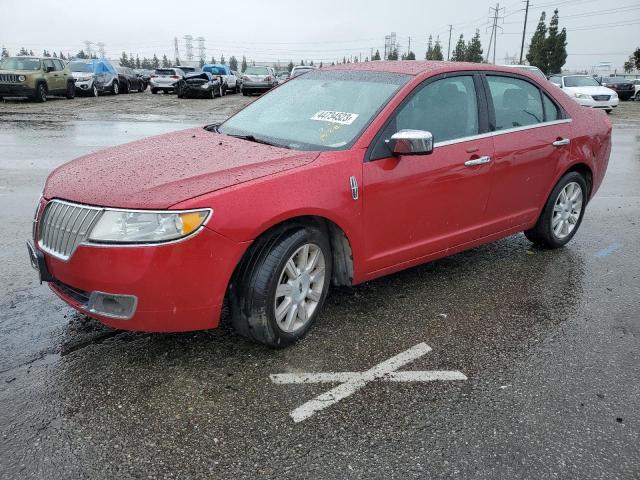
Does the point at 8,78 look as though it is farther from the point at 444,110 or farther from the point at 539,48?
→ the point at 539,48

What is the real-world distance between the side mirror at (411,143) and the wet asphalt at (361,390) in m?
1.12

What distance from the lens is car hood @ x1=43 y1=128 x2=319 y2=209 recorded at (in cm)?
291

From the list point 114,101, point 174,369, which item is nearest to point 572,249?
point 174,369

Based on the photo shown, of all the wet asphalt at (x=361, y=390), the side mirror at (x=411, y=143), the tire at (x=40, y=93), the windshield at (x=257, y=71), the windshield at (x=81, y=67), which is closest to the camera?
the wet asphalt at (x=361, y=390)

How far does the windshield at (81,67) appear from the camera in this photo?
27.7 m

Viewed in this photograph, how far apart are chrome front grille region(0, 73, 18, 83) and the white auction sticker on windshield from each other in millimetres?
20903

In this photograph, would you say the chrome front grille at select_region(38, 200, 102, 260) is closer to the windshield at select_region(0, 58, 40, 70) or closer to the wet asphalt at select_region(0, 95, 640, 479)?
the wet asphalt at select_region(0, 95, 640, 479)

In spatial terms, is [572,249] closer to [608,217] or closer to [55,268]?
[608,217]

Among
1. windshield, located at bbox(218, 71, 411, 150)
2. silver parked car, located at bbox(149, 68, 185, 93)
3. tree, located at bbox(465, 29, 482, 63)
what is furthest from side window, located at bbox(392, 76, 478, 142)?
tree, located at bbox(465, 29, 482, 63)

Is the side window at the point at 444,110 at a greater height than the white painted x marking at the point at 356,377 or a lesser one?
greater

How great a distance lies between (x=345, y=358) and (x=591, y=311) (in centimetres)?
193

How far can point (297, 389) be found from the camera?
2.96 m

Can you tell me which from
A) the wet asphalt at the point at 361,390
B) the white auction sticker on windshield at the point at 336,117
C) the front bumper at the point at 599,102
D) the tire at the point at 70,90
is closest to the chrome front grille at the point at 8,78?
the tire at the point at 70,90

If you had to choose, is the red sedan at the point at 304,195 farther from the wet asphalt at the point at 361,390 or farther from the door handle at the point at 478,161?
the wet asphalt at the point at 361,390
